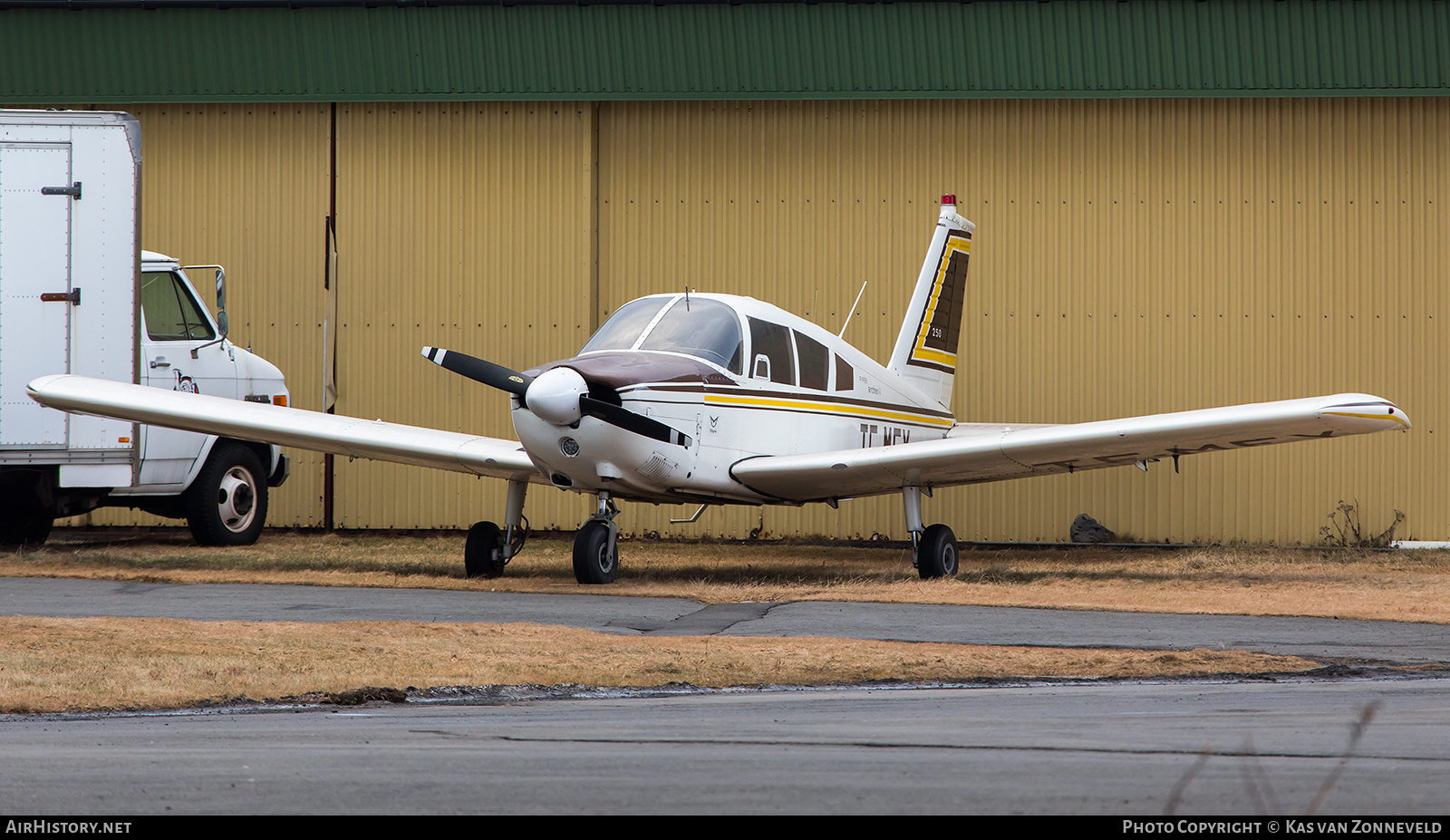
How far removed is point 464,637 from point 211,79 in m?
11.4

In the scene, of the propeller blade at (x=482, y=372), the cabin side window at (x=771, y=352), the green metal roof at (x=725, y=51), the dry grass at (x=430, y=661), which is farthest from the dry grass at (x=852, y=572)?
the green metal roof at (x=725, y=51)

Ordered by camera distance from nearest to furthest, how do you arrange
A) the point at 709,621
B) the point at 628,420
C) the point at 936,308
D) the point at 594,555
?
the point at 709,621 → the point at 628,420 → the point at 594,555 → the point at 936,308

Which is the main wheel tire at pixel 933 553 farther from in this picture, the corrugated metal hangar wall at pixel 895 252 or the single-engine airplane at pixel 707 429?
the corrugated metal hangar wall at pixel 895 252

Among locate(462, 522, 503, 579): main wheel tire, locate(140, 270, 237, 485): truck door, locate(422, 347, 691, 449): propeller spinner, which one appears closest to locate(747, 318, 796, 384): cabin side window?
locate(422, 347, 691, 449): propeller spinner

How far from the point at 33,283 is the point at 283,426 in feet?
8.13

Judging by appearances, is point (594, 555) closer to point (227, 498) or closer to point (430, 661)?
point (430, 661)

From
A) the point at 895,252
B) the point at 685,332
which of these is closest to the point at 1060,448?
the point at 685,332

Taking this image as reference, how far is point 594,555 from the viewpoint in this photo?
11023 millimetres

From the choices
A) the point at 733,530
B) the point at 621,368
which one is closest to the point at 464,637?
the point at 621,368

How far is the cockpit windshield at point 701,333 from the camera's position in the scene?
11.5m

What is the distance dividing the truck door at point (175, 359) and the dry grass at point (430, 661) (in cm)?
612

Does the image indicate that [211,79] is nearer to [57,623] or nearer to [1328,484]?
[57,623]
